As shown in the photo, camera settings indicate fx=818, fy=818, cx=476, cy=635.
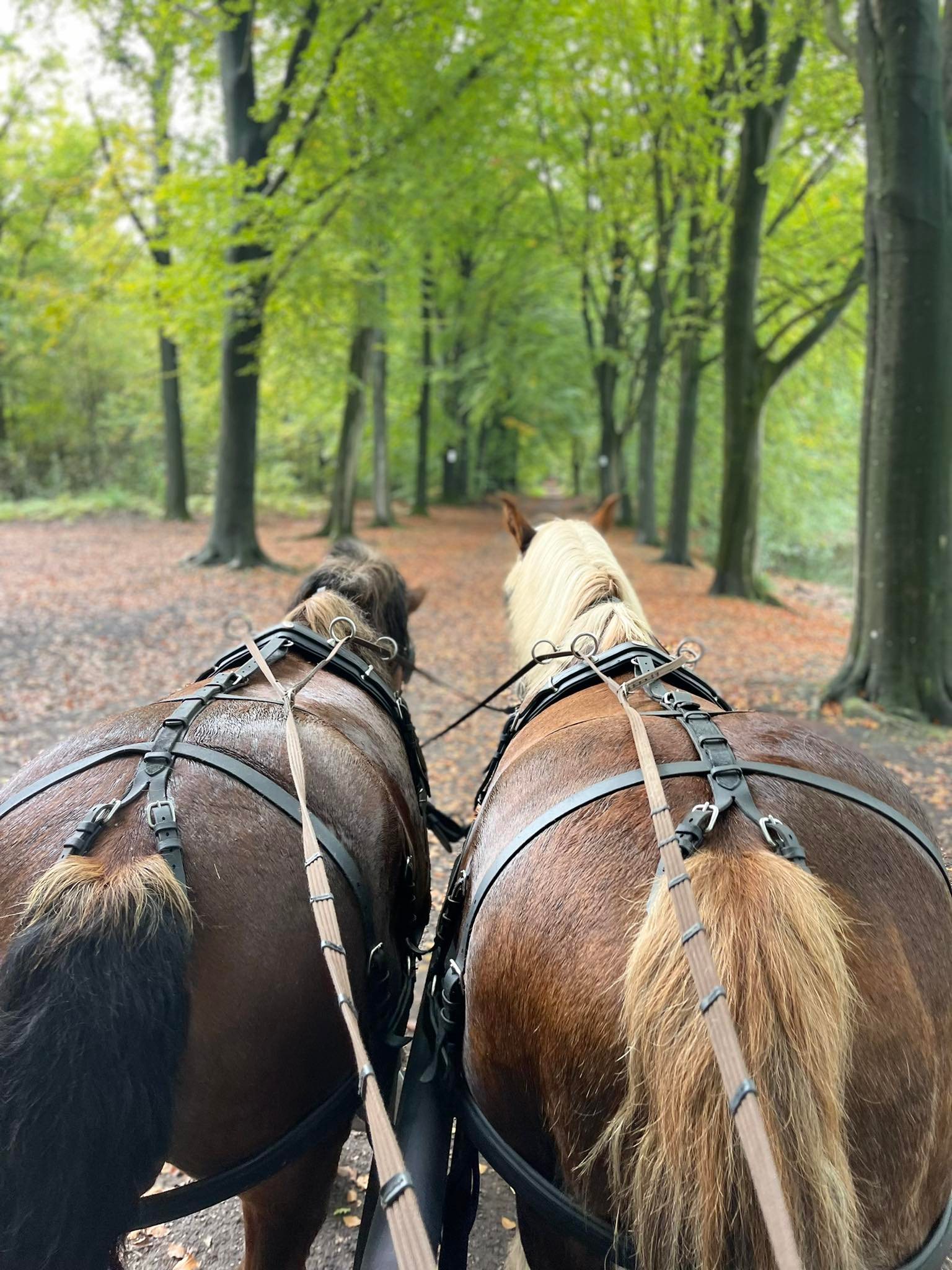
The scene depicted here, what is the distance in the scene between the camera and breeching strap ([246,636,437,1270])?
1.08m

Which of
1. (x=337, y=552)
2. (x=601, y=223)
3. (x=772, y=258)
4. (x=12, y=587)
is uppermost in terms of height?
(x=601, y=223)

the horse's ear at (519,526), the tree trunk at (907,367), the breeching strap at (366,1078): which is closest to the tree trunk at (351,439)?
the tree trunk at (907,367)

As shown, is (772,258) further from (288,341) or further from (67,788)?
(67,788)

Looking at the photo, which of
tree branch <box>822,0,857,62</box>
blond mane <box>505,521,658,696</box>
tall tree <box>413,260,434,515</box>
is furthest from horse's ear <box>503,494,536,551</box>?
tall tree <box>413,260,434,515</box>

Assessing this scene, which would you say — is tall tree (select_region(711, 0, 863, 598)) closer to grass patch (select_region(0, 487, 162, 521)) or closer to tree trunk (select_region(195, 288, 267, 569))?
tree trunk (select_region(195, 288, 267, 569))

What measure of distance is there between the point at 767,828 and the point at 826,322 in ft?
44.5

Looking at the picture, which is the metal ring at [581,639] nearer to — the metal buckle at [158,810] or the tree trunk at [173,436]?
the metal buckle at [158,810]

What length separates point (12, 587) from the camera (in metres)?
12.8

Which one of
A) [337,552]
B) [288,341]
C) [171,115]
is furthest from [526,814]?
[171,115]

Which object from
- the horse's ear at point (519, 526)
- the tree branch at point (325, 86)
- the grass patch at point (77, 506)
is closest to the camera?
the horse's ear at point (519, 526)

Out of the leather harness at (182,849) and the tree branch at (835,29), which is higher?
the tree branch at (835,29)

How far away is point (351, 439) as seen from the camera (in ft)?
64.0

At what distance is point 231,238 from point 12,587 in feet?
20.7

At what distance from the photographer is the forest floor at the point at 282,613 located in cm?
289
